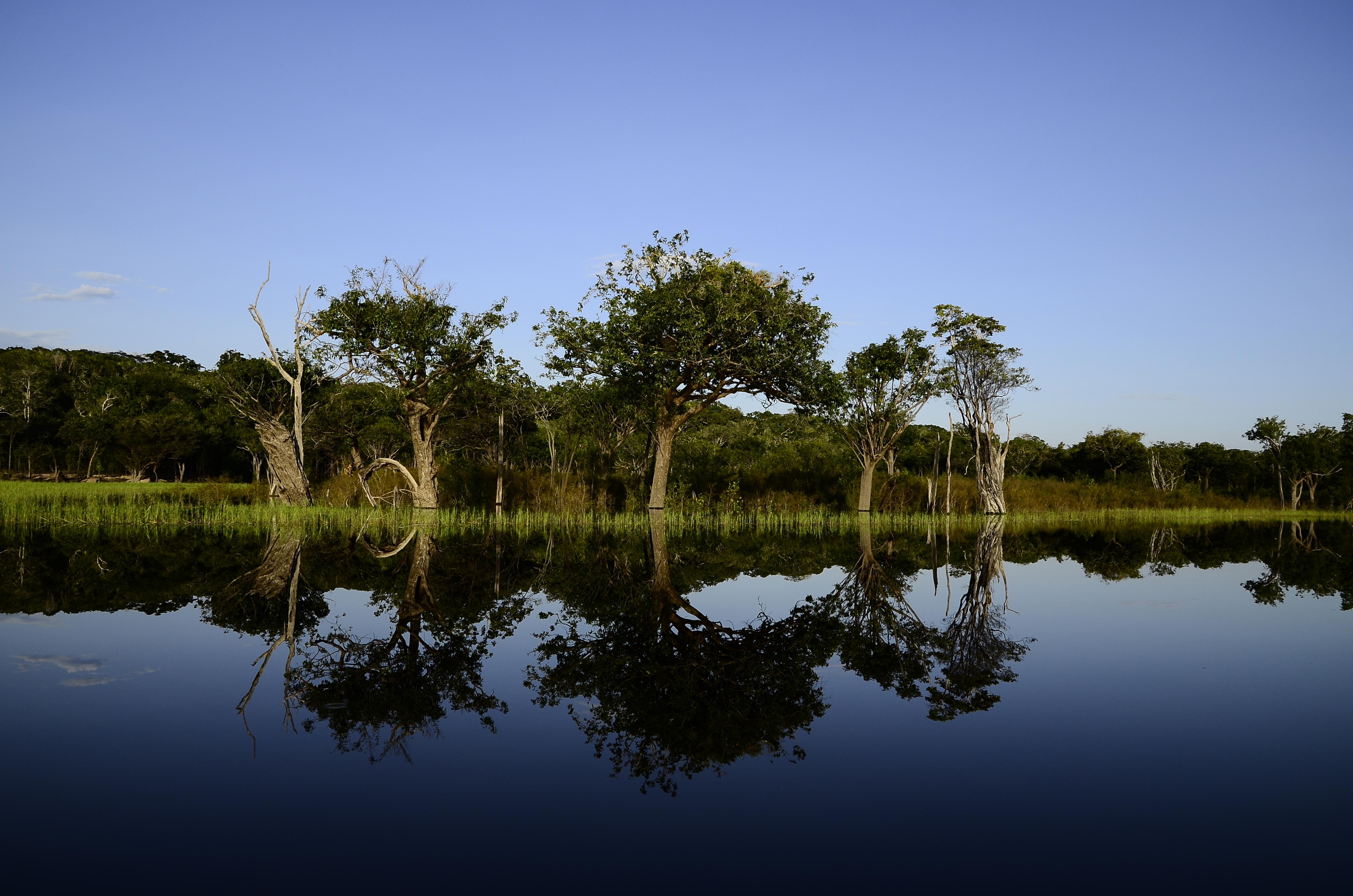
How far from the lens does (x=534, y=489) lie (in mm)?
25781

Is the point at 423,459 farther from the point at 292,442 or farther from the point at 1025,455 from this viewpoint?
the point at 1025,455

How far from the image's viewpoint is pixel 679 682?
5.88m

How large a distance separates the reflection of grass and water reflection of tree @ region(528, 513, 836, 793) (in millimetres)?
11062

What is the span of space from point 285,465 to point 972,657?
966 inches

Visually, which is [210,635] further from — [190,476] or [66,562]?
[190,476]

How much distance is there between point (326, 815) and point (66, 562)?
39.4ft

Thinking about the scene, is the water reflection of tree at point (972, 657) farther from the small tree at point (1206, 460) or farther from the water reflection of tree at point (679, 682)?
the small tree at point (1206, 460)

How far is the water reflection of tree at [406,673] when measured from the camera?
496cm

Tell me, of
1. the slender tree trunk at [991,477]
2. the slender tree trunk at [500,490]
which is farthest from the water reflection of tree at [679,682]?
the slender tree trunk at [991,477]

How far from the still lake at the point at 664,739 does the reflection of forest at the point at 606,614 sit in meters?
0.05

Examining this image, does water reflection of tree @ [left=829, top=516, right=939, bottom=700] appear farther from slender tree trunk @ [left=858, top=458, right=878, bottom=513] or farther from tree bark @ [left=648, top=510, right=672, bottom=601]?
slender tree trunk @ [left=858, top=458, right=878, bottom=513]

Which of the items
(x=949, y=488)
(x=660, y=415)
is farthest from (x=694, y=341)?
(x=949, y=488)

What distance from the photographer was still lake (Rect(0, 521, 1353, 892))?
335 centimetres

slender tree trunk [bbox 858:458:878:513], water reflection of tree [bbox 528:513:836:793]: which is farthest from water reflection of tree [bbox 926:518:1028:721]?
slender tree trunk [bbox 858:458:878:513]
